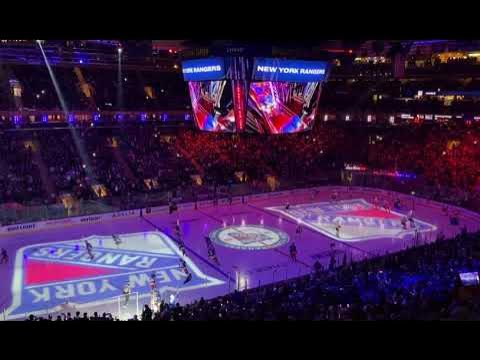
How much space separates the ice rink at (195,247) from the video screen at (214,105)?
595 centimetres

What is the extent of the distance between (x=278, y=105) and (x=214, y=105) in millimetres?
4516

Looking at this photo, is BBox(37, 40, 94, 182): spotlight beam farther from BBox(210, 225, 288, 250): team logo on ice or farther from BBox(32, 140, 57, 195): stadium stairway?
BBox(210, 225, 288, 250): team logo on ice

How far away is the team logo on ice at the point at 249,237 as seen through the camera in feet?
81.2

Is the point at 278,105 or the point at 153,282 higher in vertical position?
the point at 278,105

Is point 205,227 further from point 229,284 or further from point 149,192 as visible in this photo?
point 229,284

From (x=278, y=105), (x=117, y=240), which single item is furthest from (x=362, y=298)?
(x=278, y=105)

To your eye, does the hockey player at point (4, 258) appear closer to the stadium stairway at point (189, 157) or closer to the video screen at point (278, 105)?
the video screen at point (278, 105)

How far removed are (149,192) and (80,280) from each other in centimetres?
1287

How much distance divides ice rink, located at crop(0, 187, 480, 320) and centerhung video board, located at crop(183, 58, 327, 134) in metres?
6.09

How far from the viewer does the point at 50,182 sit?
32531 millimetres

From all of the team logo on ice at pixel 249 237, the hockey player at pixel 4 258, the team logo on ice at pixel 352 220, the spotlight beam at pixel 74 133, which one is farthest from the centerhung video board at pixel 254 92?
the hockey player at pixel 4 258

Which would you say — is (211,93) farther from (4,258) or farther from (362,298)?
(362,298)

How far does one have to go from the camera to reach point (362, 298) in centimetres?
1293

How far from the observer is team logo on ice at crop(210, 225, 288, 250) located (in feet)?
81.2
